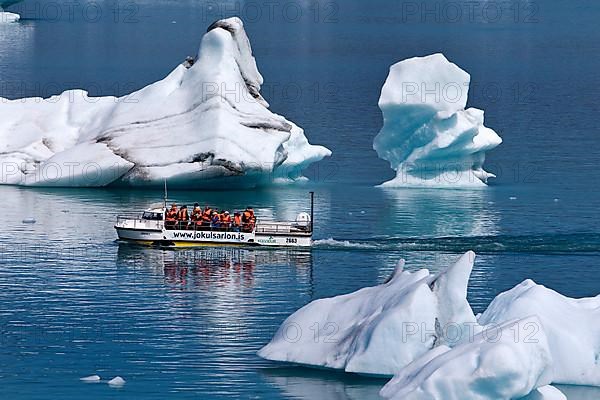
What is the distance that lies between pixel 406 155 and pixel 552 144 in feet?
77.3

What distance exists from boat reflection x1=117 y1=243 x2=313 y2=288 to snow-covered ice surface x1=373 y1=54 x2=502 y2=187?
13.9 meters

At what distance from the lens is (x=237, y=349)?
44.2 meters

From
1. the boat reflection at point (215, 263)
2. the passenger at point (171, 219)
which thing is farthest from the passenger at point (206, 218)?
the passenger at point (171, 219)

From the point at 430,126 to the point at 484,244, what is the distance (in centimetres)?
1231

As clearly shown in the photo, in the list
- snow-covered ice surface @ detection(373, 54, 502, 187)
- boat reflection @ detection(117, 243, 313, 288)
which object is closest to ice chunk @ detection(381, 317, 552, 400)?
boat reflection @ detection(117, 243, 313, 288)

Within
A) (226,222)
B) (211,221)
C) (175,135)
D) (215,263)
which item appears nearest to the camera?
(215,263)

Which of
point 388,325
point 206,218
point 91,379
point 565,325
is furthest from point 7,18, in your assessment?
point 388,325

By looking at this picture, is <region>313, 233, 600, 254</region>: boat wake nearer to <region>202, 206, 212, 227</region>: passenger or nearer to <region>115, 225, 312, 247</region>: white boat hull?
<region>115, 225, 312, 247</region>: white boat hull

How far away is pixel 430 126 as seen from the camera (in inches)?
2906

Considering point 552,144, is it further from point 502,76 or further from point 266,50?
point 266,50

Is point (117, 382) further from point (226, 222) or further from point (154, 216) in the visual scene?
point (154, 216)

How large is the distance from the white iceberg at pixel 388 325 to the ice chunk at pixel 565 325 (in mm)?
2331

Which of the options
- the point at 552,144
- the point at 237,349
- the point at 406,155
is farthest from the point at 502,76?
the point at 237,349

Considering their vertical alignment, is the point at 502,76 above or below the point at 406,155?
above
